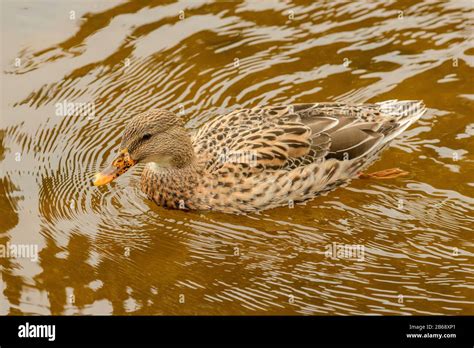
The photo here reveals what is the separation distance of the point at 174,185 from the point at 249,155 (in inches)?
34.4

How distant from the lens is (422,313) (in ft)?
26.1

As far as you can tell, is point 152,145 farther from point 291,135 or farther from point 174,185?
point 291,135

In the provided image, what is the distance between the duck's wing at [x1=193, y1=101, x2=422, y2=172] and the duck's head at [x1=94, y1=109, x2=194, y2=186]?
246mm

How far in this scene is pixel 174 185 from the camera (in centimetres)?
961

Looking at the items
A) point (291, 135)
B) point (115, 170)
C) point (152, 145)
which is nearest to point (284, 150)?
point (291, 135)

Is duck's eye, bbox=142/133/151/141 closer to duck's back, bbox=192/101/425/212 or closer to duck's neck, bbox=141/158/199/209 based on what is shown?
duck's neck, bbox=141/158/199/209

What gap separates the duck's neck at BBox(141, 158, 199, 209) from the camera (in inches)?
376

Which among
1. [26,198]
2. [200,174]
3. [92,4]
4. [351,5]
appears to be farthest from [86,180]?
[351,5]

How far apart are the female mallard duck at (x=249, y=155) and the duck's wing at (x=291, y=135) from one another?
0.01 metres

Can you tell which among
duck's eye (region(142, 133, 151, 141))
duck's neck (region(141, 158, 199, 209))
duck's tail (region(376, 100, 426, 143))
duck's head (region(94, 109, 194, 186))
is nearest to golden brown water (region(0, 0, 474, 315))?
duck's neck (region(141, 158, 199, 209))

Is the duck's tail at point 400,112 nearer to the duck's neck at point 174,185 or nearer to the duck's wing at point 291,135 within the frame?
the duck's wing at point 291,135

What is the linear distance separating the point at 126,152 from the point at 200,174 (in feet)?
2.77
